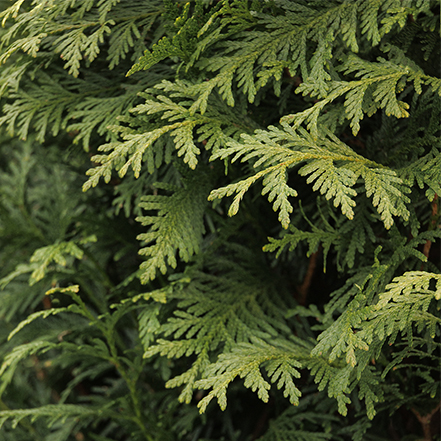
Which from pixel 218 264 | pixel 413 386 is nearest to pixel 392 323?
pixel 413 386

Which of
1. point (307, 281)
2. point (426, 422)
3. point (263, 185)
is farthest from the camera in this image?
point (307, 281)

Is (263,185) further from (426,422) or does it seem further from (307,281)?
(426,422)

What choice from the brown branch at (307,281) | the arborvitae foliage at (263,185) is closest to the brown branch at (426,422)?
the arborvitae foliage at (263,185)

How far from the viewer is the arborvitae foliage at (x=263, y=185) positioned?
48.3 inches

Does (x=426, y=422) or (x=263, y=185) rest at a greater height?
(x=263, y=185)

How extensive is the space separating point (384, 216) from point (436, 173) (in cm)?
22

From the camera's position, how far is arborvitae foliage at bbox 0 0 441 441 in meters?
1.23

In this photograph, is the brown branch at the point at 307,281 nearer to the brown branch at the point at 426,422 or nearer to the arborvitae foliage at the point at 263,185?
the arborvitae foliage at the point at 263,185

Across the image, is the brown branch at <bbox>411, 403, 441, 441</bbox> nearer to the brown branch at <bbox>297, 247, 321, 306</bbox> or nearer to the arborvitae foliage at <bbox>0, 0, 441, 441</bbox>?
the arborvitae foliage at <bbox>0, 0, 441, 441</bbox>

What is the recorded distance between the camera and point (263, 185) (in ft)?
4.49

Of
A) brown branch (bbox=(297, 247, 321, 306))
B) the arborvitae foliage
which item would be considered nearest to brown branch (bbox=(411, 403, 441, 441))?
the arborvitae foliage

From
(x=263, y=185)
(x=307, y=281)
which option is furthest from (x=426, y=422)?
(x=263, y=185)

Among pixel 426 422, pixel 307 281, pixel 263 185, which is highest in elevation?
pixel 263 185

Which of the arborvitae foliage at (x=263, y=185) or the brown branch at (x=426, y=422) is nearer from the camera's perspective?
the arborvitae foliage at (x=263, y=185)
